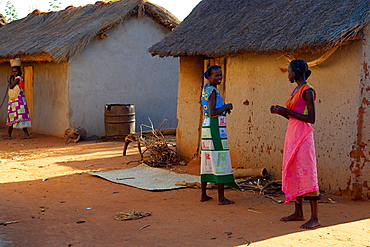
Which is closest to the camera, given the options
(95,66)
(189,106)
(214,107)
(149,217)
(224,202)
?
(149,217)

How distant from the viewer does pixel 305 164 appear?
16.3 feet

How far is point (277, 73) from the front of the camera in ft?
23.8

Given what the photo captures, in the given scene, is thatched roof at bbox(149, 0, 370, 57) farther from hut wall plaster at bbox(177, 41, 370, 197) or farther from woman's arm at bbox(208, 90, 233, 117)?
woman's arm at bbox(208, 90, 233, 117)

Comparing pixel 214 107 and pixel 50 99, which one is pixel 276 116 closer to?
pixel 214 107

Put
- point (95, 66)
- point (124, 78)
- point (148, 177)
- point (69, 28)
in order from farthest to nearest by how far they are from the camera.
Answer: point (124, 78), point (69, 28), point (95, 66), point (148, 177)

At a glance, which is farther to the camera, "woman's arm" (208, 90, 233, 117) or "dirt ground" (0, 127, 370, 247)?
"woman's arm" (208, 90, 233, 117)

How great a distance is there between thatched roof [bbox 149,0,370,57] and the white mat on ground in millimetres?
1950

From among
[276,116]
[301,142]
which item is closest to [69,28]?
[276,116]

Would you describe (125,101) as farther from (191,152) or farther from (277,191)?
(277,191)

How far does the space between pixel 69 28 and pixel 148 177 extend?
7.07m

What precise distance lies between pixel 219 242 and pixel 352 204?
2.18 metres

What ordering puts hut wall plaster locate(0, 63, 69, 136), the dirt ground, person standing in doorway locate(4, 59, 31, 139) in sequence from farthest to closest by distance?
hut wall plaster locate(0, 63, 69, 136), person standing in doorway locate(4, 59, 31, 139), the dirt ground

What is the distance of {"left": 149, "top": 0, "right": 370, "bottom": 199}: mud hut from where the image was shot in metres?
6.18

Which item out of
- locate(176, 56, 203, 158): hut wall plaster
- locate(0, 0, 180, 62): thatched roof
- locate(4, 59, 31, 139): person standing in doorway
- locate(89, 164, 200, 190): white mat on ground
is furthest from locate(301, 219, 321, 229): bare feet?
locate(4, 59, 31, 139): person standing in doorway
